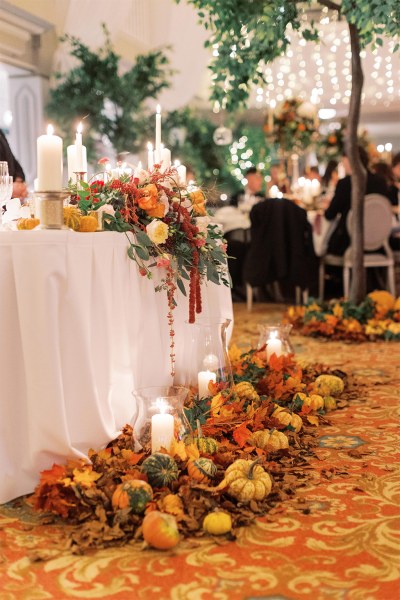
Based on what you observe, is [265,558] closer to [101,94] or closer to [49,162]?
[49,162]

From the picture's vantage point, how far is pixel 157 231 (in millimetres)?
2764

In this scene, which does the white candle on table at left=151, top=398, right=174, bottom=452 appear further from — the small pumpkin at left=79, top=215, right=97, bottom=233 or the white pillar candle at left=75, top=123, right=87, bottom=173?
the white pillar candle at left=75, top=123, right=87, bottom=173

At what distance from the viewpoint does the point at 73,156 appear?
298 centimetres

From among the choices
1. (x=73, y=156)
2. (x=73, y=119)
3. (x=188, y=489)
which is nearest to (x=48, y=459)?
(x=188, y=489)

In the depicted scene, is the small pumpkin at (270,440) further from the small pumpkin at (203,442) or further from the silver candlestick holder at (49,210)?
the silver candlestick holder at (49,210)

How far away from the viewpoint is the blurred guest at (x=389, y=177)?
7225 millimetres

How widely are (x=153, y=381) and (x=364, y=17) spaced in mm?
2936

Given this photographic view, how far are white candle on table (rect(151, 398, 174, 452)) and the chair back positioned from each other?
3.89 meters

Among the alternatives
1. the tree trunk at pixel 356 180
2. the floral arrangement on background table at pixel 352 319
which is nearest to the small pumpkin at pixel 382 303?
the floral arrangement on background table at pixel 352 319

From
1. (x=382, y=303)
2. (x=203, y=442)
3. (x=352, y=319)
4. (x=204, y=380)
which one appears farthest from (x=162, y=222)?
(x=382, y=303)

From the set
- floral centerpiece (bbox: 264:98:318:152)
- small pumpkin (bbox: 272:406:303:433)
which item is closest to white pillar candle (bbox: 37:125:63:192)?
small pumpkin (bbox: 272:406:303:433)

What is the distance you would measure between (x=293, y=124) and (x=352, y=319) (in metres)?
3.13

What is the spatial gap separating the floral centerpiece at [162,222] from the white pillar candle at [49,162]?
168 millimetres

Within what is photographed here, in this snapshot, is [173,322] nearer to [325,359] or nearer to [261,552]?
[261,552]
